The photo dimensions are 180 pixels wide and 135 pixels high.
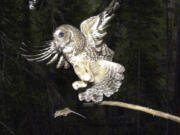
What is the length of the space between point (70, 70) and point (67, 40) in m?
0.48

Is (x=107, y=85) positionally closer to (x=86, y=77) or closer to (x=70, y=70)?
(x=86, y=77)

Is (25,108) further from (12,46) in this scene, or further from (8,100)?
(12,46)

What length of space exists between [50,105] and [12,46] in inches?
10.3

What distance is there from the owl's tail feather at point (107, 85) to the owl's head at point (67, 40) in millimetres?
87

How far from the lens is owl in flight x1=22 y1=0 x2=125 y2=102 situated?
0.56m

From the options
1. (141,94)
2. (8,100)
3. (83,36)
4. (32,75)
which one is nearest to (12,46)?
(32,75)

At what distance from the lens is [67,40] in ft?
1.82

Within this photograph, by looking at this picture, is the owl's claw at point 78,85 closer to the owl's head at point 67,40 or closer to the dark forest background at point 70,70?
the owl's head at point 67,40

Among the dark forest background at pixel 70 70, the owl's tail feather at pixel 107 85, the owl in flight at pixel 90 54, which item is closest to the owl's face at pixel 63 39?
the owl in flight at pixel 90 54

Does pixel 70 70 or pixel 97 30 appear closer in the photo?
pixel 97 30

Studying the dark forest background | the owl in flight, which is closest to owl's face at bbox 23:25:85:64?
the owl in flight

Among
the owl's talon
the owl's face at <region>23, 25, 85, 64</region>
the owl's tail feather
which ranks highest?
the owl's face at <region>23, 25, 85, 64</region>

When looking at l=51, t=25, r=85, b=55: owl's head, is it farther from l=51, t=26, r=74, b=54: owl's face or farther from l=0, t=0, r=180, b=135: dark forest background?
l=0, t=0, r=180, b=135: dark forest background

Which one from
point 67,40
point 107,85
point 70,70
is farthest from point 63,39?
point 70,70
